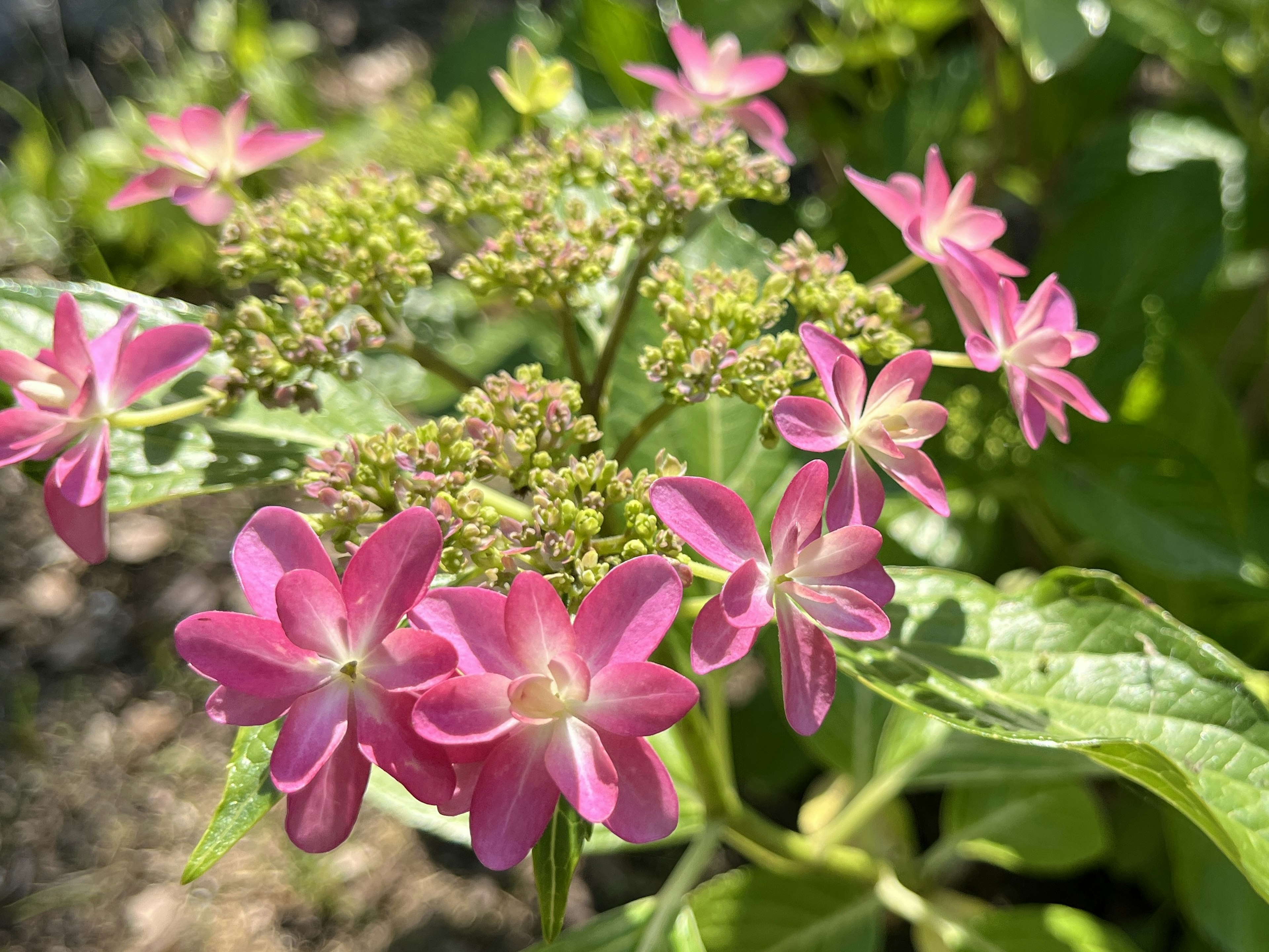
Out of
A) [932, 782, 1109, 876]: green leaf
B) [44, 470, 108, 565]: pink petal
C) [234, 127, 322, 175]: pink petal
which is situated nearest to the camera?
[44, 470, 108, 565]: pink petal

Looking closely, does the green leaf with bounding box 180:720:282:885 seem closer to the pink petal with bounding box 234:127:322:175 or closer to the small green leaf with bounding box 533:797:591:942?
the small green leaf with bounding box 533:797:591:942

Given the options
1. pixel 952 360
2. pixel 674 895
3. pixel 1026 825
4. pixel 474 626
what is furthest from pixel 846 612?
pixel 1026 825

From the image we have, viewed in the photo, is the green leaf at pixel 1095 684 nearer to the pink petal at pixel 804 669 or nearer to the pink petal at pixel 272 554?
the pink petal at pixel 804 669

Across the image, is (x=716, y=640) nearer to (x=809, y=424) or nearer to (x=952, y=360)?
(x=809, y=424)

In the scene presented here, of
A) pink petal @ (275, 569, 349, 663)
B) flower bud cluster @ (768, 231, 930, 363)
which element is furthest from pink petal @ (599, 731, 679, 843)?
flower bud cluster @ (768, 231, 930, 363)

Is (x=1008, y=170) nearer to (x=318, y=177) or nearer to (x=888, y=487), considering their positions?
(x=888, y=487)

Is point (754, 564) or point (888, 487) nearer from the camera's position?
point (754, 564)

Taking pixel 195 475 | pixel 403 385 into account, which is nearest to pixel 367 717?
pixel 195 475
